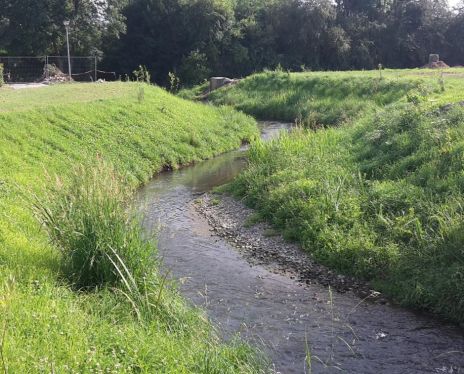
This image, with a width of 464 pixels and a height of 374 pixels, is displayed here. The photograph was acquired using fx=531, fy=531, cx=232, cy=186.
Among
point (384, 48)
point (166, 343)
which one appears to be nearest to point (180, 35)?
point (384, 48)

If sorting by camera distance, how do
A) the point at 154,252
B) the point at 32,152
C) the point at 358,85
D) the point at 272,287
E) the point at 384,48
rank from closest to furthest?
the point at 154,252 → the point at 272,287 → the point at 32,152 → the point at 358,85 → the point at 384,48

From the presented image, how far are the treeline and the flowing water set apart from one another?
42.2m

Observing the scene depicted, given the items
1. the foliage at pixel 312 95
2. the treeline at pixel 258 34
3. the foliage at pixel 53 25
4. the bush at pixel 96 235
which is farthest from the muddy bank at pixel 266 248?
the treeline at pixel 258 34

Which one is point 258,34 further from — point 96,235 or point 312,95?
point 96,235

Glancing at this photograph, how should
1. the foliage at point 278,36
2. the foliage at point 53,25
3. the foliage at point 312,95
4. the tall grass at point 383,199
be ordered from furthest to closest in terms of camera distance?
the foliage at point 278,36, the foliage at point 53,25, the foliage at point 312,95, the tall grass at point 383,199

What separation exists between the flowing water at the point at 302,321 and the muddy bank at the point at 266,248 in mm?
240

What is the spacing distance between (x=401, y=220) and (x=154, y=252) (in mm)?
5143

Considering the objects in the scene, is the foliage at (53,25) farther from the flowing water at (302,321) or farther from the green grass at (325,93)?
the flowing water at (302,321)

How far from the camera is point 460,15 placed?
57.0 meters

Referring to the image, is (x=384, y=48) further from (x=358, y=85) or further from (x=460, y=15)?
(x=358, y=85)

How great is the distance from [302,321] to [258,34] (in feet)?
168

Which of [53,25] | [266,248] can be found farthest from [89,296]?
[53,25]

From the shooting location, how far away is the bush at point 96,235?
23.1ft

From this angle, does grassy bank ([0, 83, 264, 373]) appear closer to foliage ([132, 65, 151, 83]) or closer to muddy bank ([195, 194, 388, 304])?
muddy bank ([195, 194, 388, 304])
